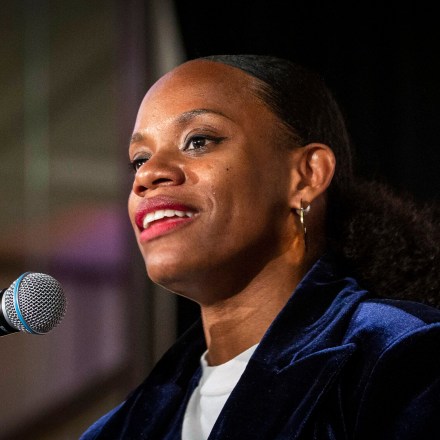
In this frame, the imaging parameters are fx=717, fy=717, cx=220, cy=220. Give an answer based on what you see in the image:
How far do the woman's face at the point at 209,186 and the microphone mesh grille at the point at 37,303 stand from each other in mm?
288

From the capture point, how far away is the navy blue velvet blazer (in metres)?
1.05

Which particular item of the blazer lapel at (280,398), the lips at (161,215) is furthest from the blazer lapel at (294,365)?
the lips at (161,215)

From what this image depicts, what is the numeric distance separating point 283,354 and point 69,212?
1.78 meters

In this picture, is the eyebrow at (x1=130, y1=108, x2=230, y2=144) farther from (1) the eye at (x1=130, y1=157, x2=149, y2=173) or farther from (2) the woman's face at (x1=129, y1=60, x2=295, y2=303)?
(1) the eye at (x1=130, y1=157, x2=149, y2=173)

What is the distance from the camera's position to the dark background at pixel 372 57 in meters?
2.18

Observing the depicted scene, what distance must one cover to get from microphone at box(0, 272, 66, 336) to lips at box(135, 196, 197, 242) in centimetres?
29

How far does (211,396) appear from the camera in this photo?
1398 mm

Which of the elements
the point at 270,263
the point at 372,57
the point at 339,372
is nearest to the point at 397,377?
the point at 339,372

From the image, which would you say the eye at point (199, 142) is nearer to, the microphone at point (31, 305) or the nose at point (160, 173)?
the nose at point (160, 173)

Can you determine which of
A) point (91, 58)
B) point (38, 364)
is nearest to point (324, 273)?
point (38, 364)

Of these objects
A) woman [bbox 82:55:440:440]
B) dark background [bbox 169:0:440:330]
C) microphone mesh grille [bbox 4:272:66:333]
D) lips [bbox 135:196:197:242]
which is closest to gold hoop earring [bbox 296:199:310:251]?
woman [bbox 82:55:440:440]

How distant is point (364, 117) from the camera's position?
2275 millimetres

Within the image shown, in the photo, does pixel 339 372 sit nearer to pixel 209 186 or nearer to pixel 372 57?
A: pixel 209 186

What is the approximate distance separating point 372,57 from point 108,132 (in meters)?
1.16
